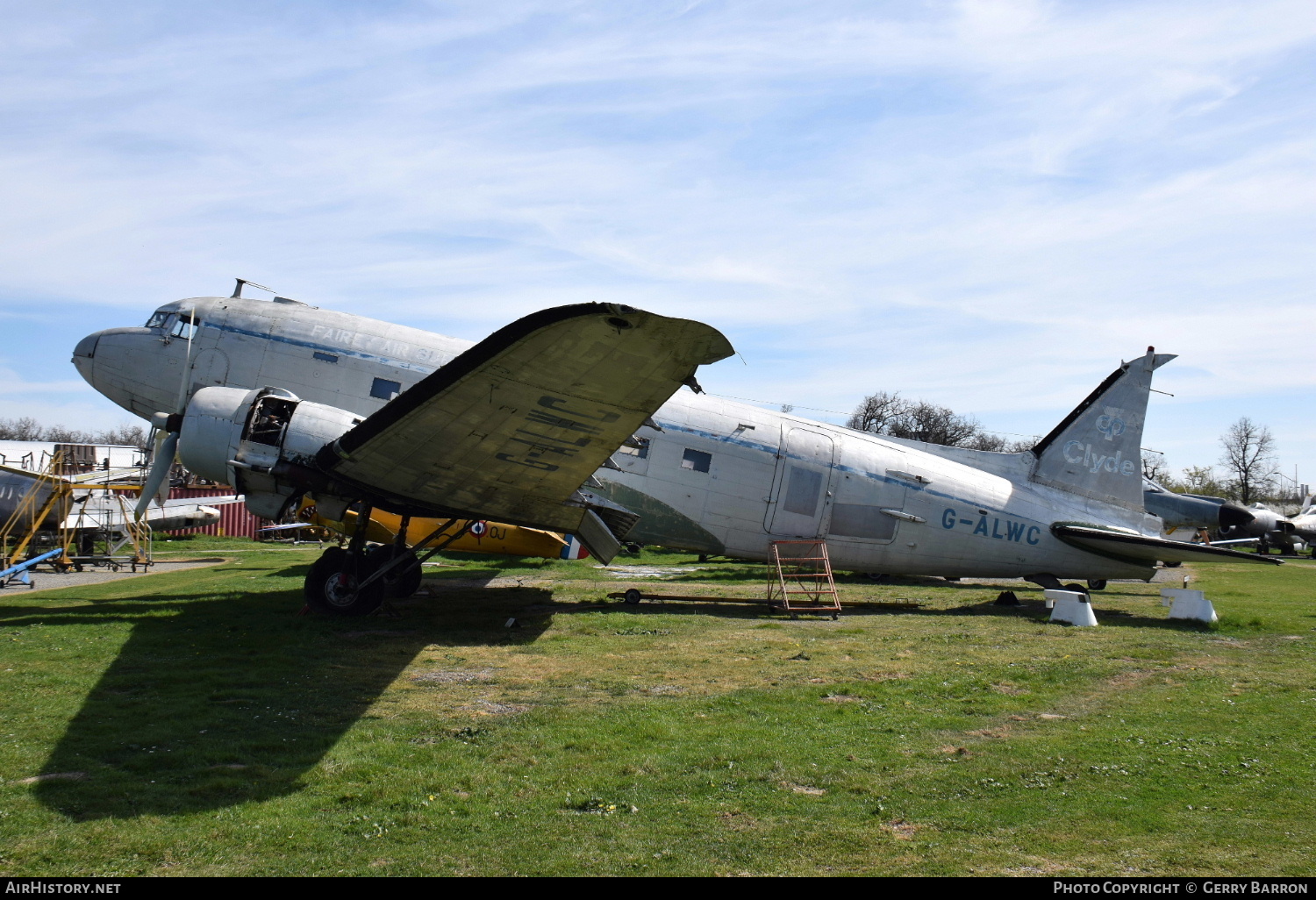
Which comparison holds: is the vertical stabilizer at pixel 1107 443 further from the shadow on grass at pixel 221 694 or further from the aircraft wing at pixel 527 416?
the shadow on grass at pixel 221 694

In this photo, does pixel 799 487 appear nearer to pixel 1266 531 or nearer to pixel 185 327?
pixel 185 327

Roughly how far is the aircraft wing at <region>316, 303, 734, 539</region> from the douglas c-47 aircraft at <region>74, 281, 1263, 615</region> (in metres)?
0.03

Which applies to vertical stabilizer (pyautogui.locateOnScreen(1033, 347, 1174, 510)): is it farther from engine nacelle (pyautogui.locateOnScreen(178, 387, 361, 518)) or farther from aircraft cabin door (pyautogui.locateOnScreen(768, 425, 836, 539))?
engine nacelle (pyautogui.locateOnScreen(178, 387, 361, 518))

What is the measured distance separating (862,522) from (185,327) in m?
11.0

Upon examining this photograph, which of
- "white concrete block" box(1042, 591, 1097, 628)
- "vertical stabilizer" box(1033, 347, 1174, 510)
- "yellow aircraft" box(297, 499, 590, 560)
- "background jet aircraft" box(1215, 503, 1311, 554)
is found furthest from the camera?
"background jet aircraft" box(1215, 503, 1311, 554)

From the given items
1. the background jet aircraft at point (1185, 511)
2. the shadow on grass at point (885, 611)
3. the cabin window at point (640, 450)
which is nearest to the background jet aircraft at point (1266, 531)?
the background jet aircraft at point (1185, 511)

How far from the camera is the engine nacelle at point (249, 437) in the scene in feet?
33.9

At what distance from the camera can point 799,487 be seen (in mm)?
13680

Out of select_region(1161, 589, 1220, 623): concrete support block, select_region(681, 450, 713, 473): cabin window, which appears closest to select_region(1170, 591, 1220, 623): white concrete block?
select_region(1161, 589, 1220, 623): concrete support block

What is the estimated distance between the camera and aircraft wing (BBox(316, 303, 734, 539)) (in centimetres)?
644

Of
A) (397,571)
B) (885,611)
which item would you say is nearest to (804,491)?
(885,611)

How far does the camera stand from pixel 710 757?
6023mm

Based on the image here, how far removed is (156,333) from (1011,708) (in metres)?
12.6

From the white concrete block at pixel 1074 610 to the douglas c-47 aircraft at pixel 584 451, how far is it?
4.43 feet
